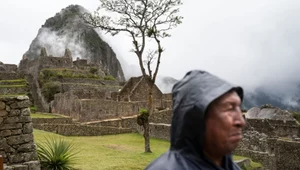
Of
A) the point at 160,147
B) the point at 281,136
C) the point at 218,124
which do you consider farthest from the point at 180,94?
the point at 281,136

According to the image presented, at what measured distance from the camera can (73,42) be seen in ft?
248

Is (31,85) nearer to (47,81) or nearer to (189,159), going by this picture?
(47,81)

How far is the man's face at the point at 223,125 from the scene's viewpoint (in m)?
2.24

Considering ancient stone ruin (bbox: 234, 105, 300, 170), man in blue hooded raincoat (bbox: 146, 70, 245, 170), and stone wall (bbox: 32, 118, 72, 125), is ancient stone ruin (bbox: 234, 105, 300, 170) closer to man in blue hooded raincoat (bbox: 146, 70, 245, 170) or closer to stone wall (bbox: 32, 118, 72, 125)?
stone wall (bbox: 32, 118, 72, 125)

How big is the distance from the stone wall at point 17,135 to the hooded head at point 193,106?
7.76 meters

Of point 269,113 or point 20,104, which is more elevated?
point 20,104

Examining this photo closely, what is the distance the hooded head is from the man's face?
34mm

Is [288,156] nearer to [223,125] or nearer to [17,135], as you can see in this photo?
[17,135]

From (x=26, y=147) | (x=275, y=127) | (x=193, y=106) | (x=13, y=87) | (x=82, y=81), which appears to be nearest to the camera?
(x=193, y=106)

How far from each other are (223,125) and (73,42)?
247 ft

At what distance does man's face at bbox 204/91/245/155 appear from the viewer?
224cm

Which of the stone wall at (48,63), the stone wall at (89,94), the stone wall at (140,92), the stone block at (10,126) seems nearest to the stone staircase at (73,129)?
the stone wall at (89,94)

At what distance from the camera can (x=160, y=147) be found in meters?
17.2

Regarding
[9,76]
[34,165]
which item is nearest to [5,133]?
[34,165]
